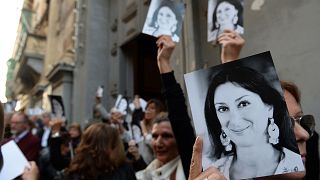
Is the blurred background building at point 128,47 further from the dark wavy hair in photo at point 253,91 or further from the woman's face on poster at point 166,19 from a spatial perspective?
the dark wavy hair in photo at point 253,91

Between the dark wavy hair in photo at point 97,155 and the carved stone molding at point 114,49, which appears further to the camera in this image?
the carved stone molding at point 114,49

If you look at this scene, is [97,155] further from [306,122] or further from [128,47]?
[128,47]

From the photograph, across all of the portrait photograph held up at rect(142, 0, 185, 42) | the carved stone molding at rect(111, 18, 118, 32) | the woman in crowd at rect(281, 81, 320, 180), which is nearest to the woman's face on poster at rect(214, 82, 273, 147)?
the woman in crowd at rect(281, 81, 320, 180)

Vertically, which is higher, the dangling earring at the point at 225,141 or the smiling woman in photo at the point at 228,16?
the smiling woman in photo at the point at 228,16

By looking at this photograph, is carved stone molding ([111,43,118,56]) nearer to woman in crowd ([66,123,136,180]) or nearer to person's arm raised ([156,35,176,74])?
woman in crowd ([66,123,136,180])

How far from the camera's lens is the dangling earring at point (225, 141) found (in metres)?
1.16

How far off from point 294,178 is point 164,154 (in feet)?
3.70

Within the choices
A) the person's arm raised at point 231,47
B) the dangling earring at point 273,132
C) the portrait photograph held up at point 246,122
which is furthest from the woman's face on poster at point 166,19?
the dangling earring at point 273,132

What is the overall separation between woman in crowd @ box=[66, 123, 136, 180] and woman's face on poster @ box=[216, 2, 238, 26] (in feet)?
3.37

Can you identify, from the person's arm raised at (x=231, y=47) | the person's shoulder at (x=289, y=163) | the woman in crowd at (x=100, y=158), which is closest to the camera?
the person's shoulder at (x=289, y=163)

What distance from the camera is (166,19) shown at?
271 centimetres

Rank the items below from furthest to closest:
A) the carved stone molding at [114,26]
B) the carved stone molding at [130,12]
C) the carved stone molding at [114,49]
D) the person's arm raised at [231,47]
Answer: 1. the carved stone molding at [114,26]
2. the carved stone molding at [114,49]
3. the carved stone molding at [130,12]
4. the person's arm raised at [231,47]

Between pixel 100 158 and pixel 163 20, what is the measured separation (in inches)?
41.8

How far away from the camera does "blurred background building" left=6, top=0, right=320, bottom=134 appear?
3213 millimetres
